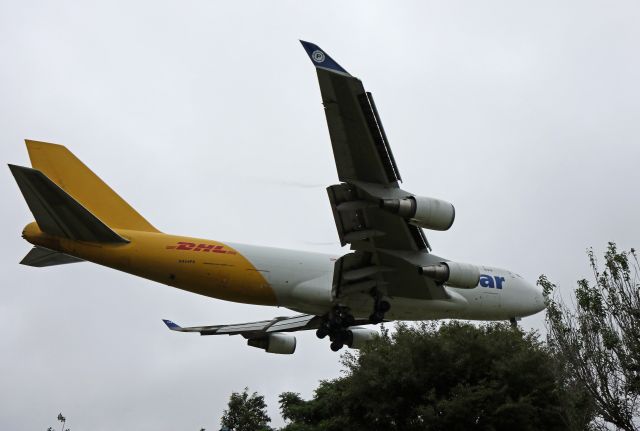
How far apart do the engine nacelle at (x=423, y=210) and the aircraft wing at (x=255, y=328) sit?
926 centimetres

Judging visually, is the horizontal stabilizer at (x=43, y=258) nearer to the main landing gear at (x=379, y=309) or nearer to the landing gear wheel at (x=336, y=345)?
the landing gear wheel at (x=336, y=345)

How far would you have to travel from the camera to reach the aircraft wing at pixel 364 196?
18062 mm

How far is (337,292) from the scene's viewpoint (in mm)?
24266

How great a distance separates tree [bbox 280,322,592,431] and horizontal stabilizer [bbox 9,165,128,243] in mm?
11524

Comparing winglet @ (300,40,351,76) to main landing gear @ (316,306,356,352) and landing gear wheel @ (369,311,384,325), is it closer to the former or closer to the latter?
landing gear wheel @ (369,311,384,325)

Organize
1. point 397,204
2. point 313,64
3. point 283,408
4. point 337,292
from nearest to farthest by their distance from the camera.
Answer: point 313,64 → point 397,204 → point 337,292 → point 283,408

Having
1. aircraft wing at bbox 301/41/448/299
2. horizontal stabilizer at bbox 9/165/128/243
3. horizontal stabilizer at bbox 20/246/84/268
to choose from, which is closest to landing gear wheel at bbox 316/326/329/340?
aircraft wing at bbox 301/41/448/299


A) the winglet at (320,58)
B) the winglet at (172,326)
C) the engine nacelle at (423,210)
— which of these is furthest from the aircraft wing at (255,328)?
the winglet at (320,58)

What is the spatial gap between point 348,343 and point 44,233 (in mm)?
10981

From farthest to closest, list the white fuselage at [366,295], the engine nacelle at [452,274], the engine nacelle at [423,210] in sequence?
the white fuselage at [366,295]
the engine nacelle at [452,274]
the engine nacelle at [423,210]

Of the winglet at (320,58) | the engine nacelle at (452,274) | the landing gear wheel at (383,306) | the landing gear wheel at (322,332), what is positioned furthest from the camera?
the landing gear wheel at (322,332)

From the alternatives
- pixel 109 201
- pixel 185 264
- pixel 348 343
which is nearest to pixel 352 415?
pixel 348 343

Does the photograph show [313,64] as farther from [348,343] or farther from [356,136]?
[348,343]

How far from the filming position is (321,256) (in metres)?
25.8
